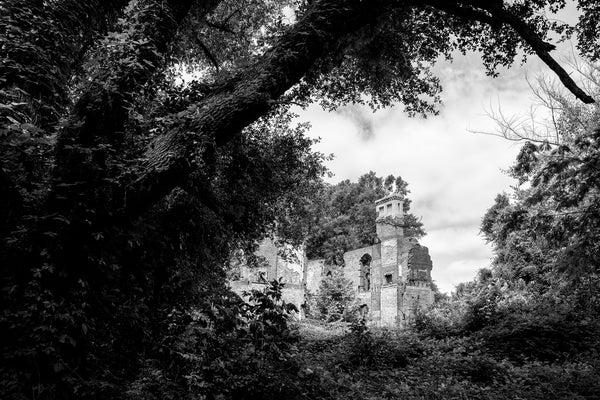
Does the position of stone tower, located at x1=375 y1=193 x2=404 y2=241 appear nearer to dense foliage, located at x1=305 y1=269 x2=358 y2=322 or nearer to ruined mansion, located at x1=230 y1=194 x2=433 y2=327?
ruined mansion, located at x1=230 y1=194 x2=433 y2=327

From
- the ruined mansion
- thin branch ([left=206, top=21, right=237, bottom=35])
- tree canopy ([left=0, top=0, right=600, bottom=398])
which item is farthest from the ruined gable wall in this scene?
tree canopy ([left=0, top=0, right=600, bottom=398])

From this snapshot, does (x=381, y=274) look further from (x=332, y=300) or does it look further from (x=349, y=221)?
(x=349, y=221)

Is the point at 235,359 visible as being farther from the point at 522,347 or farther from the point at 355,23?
the point at 522,347

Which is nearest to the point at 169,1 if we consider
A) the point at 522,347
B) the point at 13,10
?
the point at 13,10

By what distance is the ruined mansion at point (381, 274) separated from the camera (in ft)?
81.4

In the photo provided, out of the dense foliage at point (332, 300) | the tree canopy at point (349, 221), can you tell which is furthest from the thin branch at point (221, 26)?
the tree canopy at point (349, 221)

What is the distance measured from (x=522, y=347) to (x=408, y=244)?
19367 millimetres

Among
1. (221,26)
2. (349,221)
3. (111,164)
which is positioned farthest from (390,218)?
(111,164)

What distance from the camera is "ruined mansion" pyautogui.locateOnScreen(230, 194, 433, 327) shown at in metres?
24.8

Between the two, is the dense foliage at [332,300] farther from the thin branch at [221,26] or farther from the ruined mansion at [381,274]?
the thin branch at [221,26]

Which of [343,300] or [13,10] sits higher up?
[13,10]

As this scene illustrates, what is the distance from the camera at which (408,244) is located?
2777 cm

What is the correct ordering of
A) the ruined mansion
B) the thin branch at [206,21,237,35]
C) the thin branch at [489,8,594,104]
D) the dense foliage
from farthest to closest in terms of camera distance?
the ruined mansion, the dense foliage, the thin branch at [206,21,237,35], the thin branch at [489,8,594,104]

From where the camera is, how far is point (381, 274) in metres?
28.5
